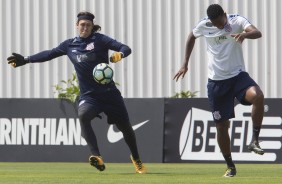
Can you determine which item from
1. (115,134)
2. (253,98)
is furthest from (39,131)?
(253,98)

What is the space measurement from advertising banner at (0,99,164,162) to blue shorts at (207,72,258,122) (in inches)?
252

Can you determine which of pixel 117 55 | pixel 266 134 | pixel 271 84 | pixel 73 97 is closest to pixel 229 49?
pixel 117 55

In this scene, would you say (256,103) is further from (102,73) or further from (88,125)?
(88,125)

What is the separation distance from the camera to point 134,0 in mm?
27641

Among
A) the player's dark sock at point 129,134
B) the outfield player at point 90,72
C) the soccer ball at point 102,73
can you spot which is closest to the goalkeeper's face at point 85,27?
the outfield player at point 90,72


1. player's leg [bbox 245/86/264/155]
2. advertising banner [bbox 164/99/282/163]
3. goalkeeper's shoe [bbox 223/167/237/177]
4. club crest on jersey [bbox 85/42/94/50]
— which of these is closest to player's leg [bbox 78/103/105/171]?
club crest on jersey [bbox 85/42/94/50]

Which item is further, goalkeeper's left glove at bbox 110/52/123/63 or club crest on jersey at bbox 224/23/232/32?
goalkeeper's left glove at bbox 110/52/123/63

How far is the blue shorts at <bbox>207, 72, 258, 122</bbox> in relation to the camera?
1437 cm

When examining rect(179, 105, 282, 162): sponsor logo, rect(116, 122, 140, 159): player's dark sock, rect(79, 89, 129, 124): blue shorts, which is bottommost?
rect(179, 105, 282, 162): sponsor logo

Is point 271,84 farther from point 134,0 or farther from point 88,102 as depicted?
point 88,102

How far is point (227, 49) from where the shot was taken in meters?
14.4

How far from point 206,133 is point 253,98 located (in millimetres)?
6928

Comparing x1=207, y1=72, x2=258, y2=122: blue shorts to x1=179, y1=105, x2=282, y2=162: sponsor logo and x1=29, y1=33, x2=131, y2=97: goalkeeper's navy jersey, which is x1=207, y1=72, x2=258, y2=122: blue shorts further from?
x1=179, y1=105, x2=282, y2=162: sponsor logo

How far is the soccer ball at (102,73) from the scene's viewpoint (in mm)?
14995
